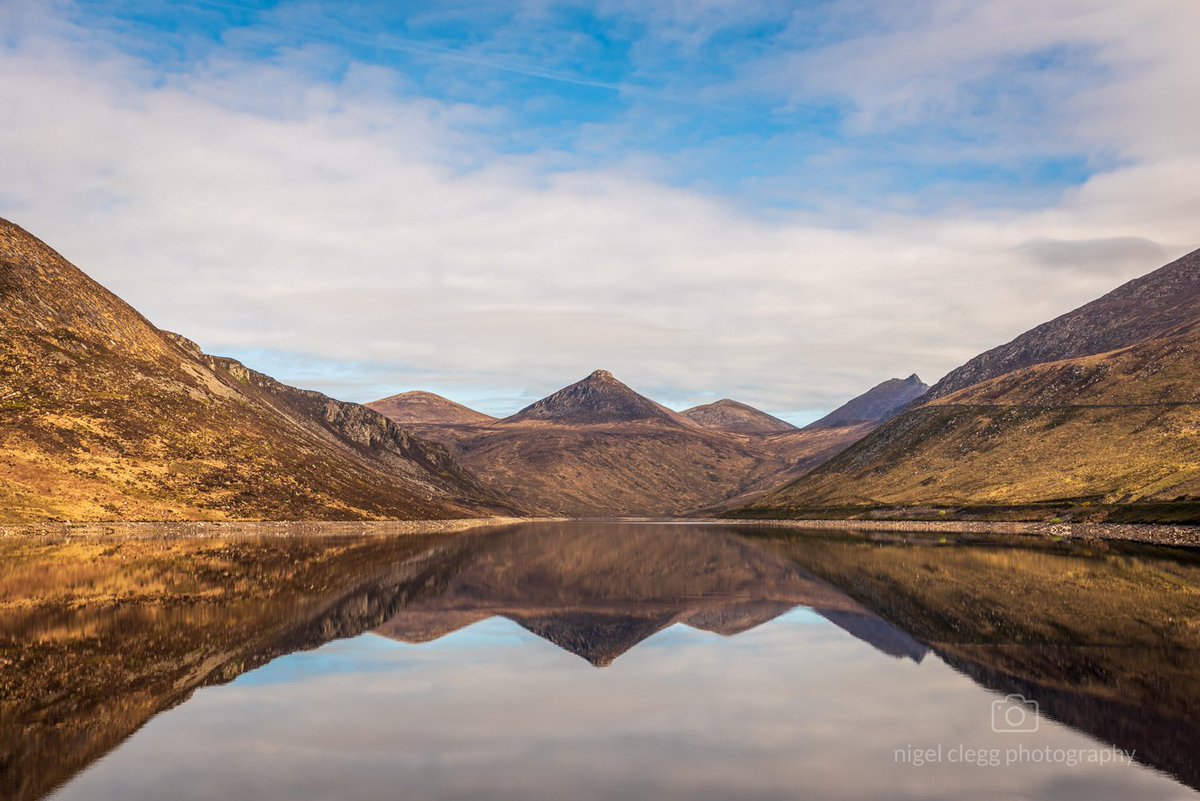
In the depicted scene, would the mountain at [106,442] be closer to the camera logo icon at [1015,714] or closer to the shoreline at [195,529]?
the shoreline at [195,529]

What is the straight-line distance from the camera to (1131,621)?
3831 centimetres

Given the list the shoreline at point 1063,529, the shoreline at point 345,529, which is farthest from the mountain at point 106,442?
the shoreline at point 1063,529

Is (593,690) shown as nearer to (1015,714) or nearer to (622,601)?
(1015,714)

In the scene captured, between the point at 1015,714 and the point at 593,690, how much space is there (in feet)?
37.8

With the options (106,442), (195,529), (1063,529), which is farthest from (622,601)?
(106,442)

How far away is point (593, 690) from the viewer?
26.4 m

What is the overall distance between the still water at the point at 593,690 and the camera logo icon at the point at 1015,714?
0.12 m

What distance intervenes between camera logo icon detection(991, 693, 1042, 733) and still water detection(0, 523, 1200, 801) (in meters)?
0.12

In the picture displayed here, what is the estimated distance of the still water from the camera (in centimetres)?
1736

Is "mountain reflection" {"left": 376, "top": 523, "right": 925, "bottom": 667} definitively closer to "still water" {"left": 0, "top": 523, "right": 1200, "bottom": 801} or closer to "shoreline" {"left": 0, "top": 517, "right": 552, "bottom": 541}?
"still water" {"left": 0, "top": 523, "right": 1200, "bottom": 801}

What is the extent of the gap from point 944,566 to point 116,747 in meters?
66.3

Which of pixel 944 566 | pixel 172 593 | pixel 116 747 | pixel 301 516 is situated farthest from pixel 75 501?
pixel 116 747

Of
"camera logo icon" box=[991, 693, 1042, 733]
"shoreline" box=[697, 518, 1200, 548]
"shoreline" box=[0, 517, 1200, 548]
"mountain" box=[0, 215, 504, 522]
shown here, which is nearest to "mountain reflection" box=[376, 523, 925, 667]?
"camera logo icon" box=[991, 693, 1042, 733]

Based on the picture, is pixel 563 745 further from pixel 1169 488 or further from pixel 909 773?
pixel 1169 488
